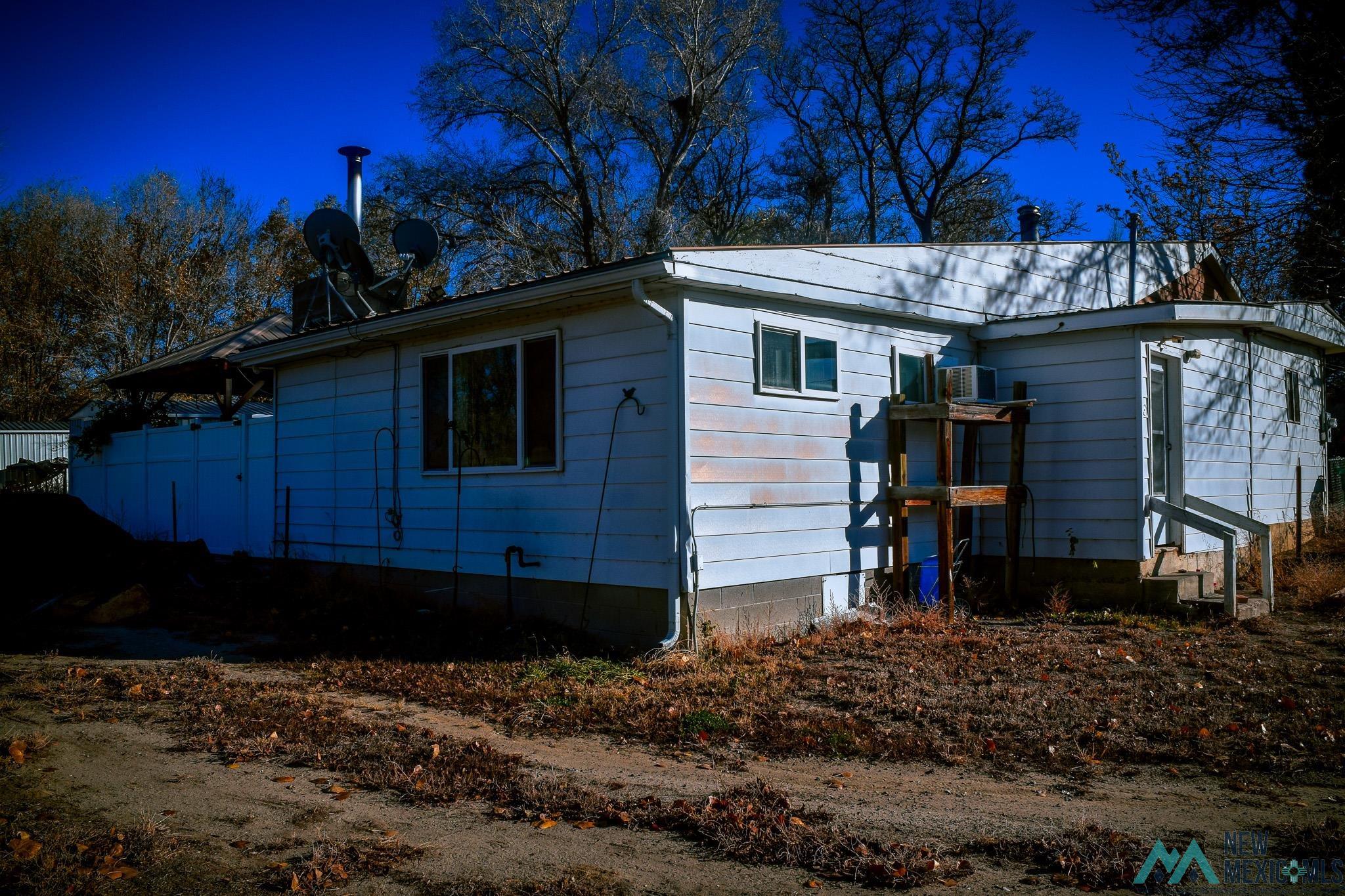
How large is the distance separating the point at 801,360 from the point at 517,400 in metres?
2.58

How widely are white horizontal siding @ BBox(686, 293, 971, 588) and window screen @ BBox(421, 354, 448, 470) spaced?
10.2 ft

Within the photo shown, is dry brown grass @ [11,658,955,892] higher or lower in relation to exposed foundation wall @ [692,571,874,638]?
lower

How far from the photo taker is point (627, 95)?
22.1 metres

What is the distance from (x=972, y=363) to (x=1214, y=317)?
237 cm

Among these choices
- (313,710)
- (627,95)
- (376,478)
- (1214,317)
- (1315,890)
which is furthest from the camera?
(627,95)

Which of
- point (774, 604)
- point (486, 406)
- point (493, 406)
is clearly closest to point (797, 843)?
point (774, 604)

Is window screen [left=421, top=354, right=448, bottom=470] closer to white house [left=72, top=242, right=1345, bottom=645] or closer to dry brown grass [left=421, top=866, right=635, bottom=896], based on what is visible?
white house [left=72, top=242, right=1345, bottom=645]

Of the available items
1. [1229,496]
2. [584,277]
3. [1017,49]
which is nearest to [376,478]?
[584,277]

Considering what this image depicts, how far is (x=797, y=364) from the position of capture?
27.8 feet

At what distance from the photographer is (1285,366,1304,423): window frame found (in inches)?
520

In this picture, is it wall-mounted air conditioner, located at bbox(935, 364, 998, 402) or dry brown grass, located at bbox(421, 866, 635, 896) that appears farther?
wall-mounted air conditioner, located at bbox(935, 364, 998, 402)

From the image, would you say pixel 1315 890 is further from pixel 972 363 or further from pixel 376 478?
pixel 376 478

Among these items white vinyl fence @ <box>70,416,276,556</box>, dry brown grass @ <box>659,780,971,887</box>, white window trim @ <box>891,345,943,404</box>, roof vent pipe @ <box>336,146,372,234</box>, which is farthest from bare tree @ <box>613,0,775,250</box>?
dry brown grass @ <box>659,780,971,887</box>

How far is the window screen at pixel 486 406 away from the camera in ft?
28.8
